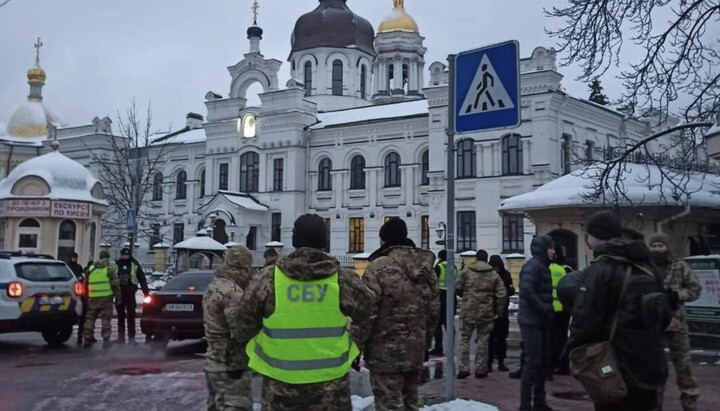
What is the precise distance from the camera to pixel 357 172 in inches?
1679

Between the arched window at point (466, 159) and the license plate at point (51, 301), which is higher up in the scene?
the arched window at point (466, 159)

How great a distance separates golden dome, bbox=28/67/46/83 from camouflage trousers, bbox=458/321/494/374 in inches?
2473

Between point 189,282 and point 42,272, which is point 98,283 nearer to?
point 42,272

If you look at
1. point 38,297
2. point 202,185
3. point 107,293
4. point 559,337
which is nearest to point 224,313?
point 559,337

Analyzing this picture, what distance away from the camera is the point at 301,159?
4362 centimetres

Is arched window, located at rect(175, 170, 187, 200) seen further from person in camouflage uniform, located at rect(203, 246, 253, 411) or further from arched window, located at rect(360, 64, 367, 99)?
person in camouflage uniform, located at rect(203, 246, 253, 411)

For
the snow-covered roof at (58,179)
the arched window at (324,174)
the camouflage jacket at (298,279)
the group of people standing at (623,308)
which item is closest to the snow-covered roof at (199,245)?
the snow-covered roof at (58,179)

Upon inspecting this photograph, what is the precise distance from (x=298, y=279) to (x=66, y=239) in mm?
22898

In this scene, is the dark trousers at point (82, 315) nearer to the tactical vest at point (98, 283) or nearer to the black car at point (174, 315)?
the tactical vest at point (98, 283)

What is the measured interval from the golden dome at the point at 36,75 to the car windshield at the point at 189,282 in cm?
5685

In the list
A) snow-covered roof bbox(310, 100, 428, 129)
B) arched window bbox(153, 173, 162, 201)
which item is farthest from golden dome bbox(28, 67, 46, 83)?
snow-covered roof bbox(310, 100, 428, 129)

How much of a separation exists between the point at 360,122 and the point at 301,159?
15.1 feet

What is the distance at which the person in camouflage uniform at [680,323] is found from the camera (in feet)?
23.6

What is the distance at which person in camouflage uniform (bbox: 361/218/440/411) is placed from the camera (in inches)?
232
